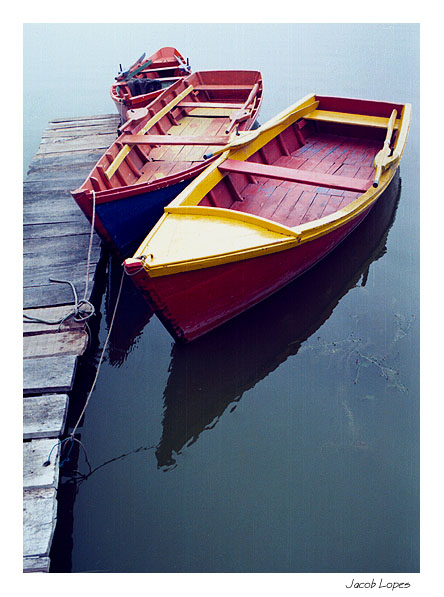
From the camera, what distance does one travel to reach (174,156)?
26.8 feet

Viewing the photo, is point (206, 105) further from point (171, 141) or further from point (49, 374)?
point (49, 374)

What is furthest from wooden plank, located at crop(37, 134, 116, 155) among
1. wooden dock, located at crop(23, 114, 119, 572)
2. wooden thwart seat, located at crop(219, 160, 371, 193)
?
wooden thwart seat, located at crop(219, 160, 371, 193)

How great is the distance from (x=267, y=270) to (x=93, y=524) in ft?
10.6

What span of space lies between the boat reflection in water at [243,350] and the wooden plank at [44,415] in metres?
1.07

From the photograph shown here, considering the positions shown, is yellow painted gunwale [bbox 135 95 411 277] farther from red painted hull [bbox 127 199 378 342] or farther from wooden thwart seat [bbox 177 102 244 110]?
wooden thwart seat [bbox 177 102 244 110]

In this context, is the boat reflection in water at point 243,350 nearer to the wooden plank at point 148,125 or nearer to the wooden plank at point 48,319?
the wooden plank at point 48,319

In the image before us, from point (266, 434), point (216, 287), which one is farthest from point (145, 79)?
point (266, 434)

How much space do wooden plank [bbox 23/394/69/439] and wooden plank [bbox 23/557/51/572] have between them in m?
1.12

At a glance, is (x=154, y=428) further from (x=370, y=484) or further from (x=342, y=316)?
(x=342, y=316)

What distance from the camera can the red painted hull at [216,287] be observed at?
5.18m

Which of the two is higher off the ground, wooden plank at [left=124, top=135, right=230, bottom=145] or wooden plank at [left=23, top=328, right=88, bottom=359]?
wooden plank at [left=124, top=135, right=230, bottom=145]

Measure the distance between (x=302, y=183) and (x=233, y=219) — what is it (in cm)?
120

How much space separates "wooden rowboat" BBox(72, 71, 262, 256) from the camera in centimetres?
635

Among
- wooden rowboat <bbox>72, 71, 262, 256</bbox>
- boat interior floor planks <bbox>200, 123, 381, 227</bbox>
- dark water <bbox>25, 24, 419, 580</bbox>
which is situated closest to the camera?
dark water <bbox>25, 24, 419, 580</bbox>
